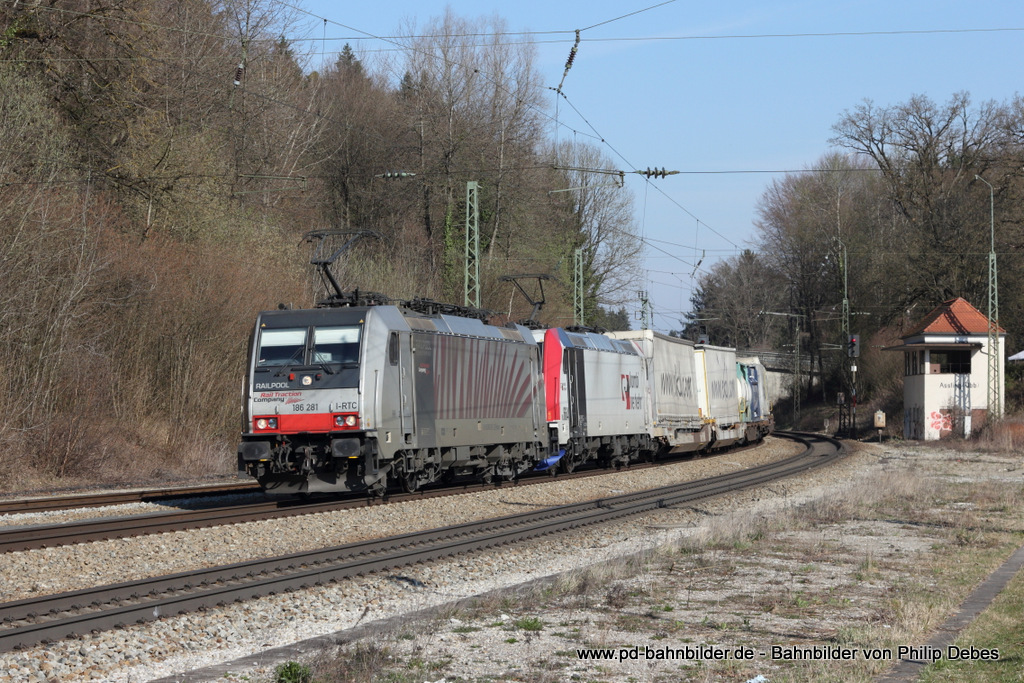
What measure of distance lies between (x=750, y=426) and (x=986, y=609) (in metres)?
34.8

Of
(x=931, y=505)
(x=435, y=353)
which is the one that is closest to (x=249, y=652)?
(x=435, y=353)

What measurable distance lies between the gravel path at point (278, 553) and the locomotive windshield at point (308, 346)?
258cm

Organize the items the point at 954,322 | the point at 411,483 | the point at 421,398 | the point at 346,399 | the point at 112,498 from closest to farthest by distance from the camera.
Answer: the point at 346,399 → the point at 112,498 → the point at 421,398 → the point at 411,483 → the point at 954,322

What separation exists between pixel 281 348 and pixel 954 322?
32659 millimetres

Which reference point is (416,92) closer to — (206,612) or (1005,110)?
(1005,110)

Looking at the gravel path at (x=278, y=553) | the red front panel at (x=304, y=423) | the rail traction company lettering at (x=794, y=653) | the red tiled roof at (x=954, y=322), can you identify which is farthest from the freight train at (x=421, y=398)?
the red tiled roof at (x=954, y=322)

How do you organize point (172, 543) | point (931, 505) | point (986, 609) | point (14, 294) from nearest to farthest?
point (986, 609) < point (172, 543) < point (931, 505) < point (14, 294)

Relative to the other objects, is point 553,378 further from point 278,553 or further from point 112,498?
point 278,553

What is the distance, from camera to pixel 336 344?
1778cm

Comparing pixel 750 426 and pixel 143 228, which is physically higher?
pixel 143 228

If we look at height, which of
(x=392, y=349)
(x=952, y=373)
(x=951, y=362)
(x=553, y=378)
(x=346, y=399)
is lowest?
(x=346, y=399)

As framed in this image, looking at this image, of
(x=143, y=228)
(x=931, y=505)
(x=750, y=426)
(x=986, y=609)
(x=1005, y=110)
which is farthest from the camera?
(x=1005, y=110)

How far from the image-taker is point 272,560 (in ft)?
39.4

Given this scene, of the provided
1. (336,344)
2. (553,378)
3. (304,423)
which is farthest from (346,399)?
(553,378)
